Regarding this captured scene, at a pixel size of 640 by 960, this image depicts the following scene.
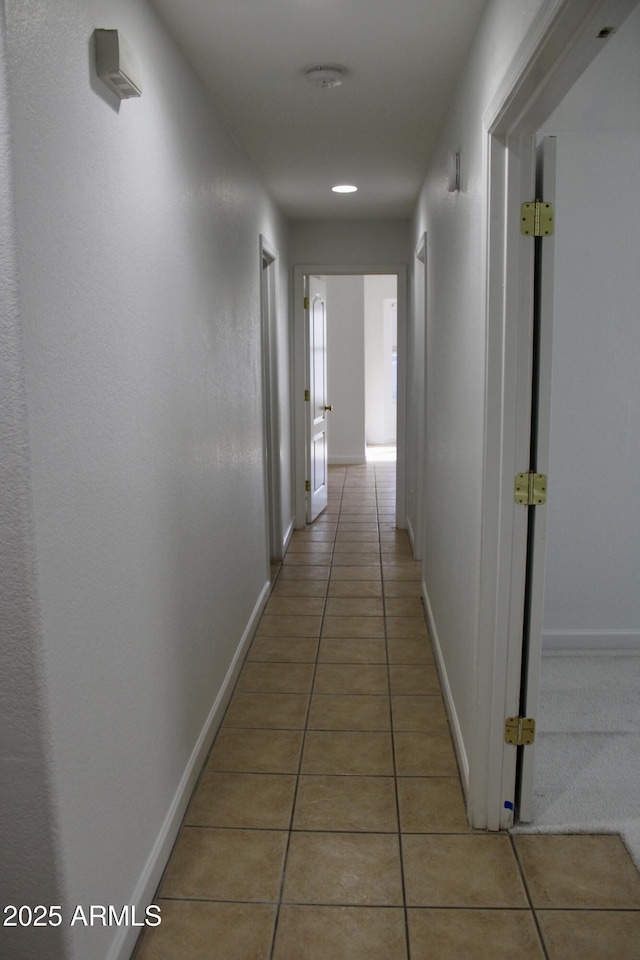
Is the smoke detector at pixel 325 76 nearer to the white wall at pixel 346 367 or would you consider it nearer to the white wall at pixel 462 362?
the white wall at pixel 462 362

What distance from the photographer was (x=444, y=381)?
11.1ft

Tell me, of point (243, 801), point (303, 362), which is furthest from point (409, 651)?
point (303, 362)

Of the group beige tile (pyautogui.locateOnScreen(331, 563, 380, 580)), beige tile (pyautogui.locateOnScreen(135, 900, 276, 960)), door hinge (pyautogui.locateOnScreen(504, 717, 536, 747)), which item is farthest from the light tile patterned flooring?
beige tile (pyautogui.locateOnScreen(331, 563, 380, 580))

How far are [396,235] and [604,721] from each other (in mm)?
4138

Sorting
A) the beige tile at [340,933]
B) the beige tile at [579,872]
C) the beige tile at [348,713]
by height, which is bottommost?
the beige tile at [340,933]

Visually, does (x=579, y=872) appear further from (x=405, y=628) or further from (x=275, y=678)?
(x=405, y=628)

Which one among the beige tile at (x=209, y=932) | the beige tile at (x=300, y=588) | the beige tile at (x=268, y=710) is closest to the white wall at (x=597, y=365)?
the beige tile at (x=268, y=710)

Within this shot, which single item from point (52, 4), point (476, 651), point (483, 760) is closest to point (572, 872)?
point (483, 760)

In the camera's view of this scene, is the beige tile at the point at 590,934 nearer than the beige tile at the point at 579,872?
Yes

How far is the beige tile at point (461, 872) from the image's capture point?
210 centimetres

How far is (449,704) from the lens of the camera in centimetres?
314

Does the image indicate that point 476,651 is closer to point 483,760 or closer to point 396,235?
point 483,760

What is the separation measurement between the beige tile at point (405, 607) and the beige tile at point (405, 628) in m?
0.06

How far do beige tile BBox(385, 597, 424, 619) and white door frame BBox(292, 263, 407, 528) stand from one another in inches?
70.0
